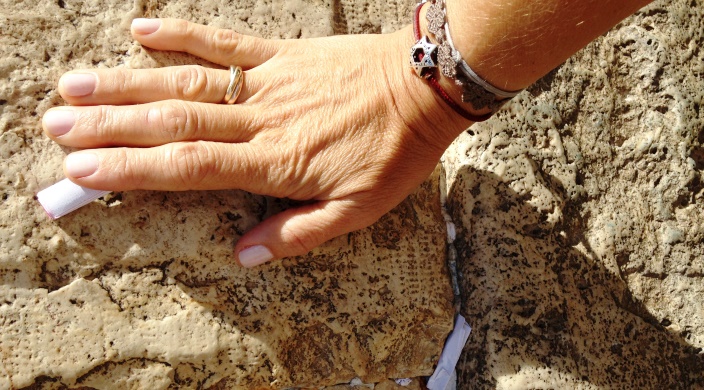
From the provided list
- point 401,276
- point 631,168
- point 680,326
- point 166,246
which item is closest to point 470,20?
point 401,276

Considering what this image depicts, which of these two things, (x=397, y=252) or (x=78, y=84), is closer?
(x=78, y=84)

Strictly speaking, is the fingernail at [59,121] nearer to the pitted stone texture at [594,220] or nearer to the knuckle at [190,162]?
the knuckle at [190,162]

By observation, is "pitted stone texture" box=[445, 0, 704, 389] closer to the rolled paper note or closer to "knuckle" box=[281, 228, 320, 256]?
"knuckle" box=[281, 228, 320, 256]

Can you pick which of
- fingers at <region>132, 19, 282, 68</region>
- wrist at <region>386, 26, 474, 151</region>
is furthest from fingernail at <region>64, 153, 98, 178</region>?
wrist at <region>386, 26, 474, 151</region>

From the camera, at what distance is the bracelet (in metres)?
1.58

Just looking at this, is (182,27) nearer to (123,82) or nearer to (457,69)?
(123,82)

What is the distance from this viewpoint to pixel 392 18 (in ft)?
7.06

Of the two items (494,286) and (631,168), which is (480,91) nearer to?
(494,286)

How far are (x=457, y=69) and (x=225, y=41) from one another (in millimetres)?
637

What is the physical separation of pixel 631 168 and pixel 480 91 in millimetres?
962

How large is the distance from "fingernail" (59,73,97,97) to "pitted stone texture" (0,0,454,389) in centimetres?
11

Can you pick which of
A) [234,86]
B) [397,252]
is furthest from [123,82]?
[397,252]

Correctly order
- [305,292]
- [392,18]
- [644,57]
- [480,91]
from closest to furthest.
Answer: [480,91], [305,292], [392,18], [644,57]

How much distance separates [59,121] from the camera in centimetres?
152
